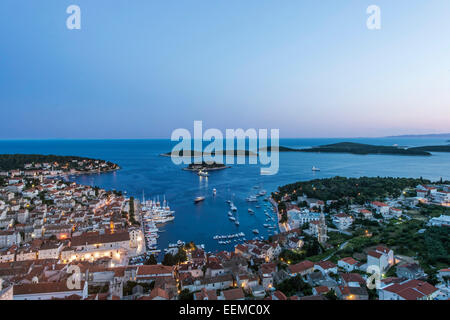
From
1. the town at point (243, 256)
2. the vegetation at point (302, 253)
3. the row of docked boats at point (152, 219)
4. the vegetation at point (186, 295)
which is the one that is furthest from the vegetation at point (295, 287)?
the row of docked boats at point (152, 219)

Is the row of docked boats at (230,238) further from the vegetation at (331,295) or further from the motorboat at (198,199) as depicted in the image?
the motorboat at (198,199)

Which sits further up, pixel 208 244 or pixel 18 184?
pixel 18 184

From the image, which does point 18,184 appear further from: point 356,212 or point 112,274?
point 356,212

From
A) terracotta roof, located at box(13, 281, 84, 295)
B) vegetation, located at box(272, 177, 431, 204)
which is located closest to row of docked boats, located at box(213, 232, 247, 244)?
vegetation, located at box(272, 177, 431, 204)

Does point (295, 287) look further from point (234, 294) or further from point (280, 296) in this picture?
point (234, 294)

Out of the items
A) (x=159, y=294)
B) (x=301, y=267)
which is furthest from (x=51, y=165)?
(x=301, y=267)

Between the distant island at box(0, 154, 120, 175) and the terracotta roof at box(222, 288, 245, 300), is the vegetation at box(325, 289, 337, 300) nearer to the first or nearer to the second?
the terracotta roof at box(222, 288, 245, 300)

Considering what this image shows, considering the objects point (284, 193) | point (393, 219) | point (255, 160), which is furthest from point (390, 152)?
point (393, 219)
